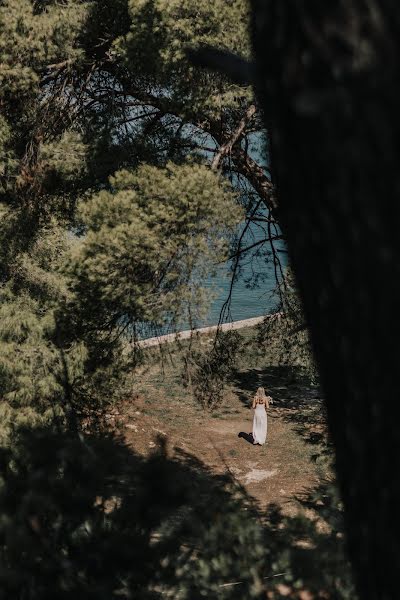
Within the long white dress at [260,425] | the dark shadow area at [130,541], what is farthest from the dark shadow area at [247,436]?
the dark shadow area at [130,541]

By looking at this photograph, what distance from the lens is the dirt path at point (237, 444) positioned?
11.0 metres

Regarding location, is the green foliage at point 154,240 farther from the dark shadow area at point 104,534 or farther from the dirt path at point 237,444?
the dirt path at point 237,444

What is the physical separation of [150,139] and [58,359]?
140 inches

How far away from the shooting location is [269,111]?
4.46ft

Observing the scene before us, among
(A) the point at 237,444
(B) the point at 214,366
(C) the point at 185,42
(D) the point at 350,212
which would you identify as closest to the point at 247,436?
(A) the point at 237,444

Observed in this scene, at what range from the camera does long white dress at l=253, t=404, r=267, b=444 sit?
41.3 ft

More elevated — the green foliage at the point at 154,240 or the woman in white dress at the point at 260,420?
the green foliage at the point at 154,240

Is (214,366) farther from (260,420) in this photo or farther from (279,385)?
(279,385)

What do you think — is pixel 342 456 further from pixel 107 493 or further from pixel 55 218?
pixel 55 218

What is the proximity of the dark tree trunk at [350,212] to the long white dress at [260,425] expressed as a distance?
11186 millimetres

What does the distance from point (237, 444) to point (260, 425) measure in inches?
24.6

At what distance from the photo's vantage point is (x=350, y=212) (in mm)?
1190

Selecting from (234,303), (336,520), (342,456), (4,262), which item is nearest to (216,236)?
(4,262)

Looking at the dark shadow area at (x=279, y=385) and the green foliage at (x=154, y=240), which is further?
the dark shadow area at (x=279, y=385)
